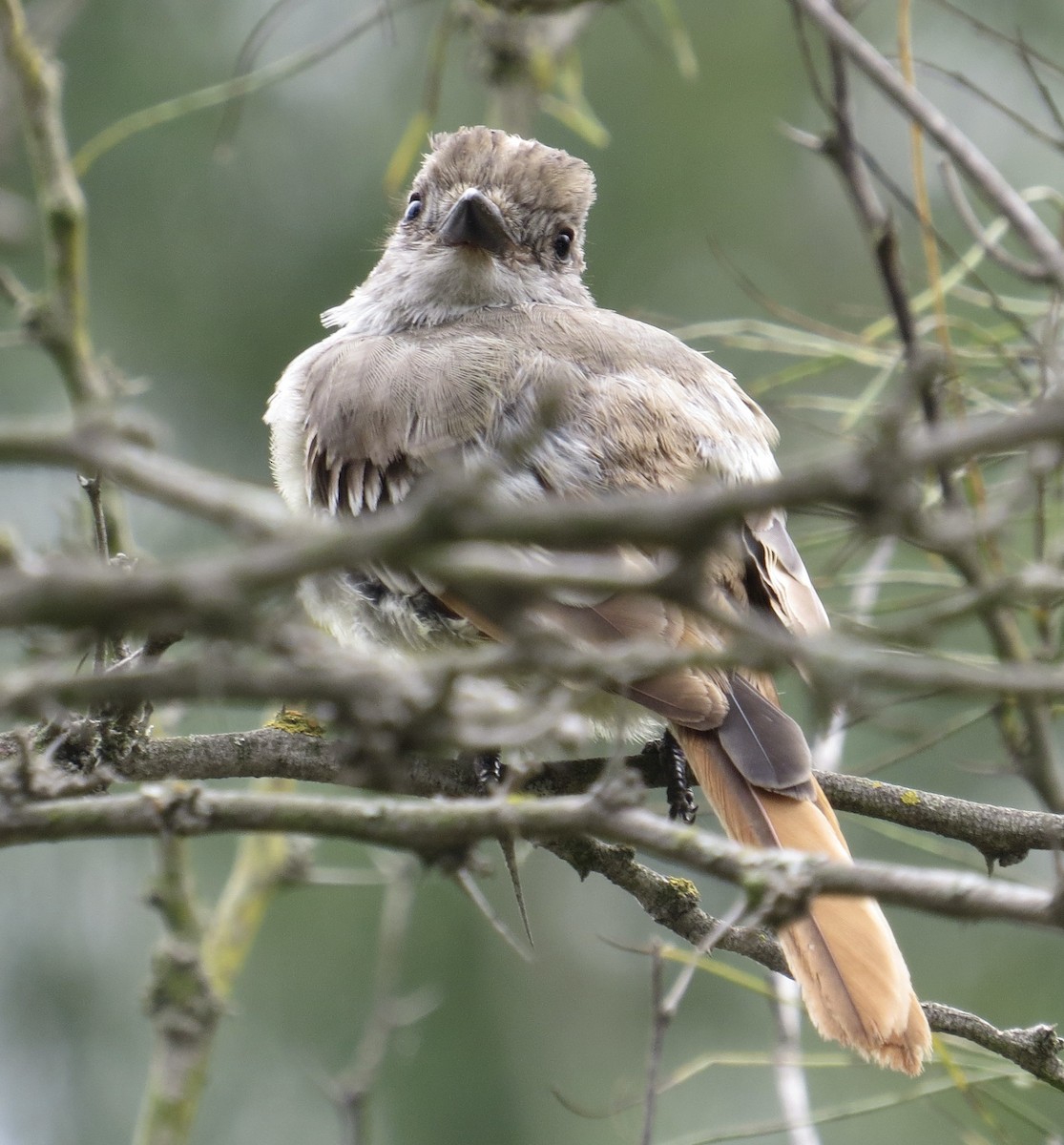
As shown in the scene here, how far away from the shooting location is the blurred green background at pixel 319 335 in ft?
26.5

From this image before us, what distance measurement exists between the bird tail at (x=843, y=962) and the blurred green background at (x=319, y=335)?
Answer: 11.5 feet

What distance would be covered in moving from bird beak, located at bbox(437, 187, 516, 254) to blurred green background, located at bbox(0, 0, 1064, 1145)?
217 centimetres

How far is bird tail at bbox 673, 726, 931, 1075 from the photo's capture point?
2.55m

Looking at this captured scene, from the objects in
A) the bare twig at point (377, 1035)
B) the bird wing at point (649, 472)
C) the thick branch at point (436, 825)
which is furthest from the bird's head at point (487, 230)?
the thick branch at point (436, 825)

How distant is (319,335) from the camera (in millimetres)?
9516

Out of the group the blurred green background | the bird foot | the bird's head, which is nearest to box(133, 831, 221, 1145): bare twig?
the bird foot

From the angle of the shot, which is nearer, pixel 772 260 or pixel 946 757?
pixel 946 757

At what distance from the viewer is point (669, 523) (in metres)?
1.25

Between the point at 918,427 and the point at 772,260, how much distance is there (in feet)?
23.5

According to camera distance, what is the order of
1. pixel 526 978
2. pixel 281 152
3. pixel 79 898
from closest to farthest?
1. pixel 79 898
2. pixel 526 978
3. pixel 281 152

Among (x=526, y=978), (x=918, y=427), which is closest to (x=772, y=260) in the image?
(x=526, y=978)

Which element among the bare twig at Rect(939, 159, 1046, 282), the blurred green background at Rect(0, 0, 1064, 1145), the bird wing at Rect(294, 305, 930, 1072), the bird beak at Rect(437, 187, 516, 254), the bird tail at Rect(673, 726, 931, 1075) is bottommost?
the blurred green background at Rect(0, 0, 1064, 1145)

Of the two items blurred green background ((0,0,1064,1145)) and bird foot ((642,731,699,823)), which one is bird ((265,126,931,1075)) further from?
blurred green background ((0,0,1064,1145))

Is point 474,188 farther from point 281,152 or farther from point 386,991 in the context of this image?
point 281,152
